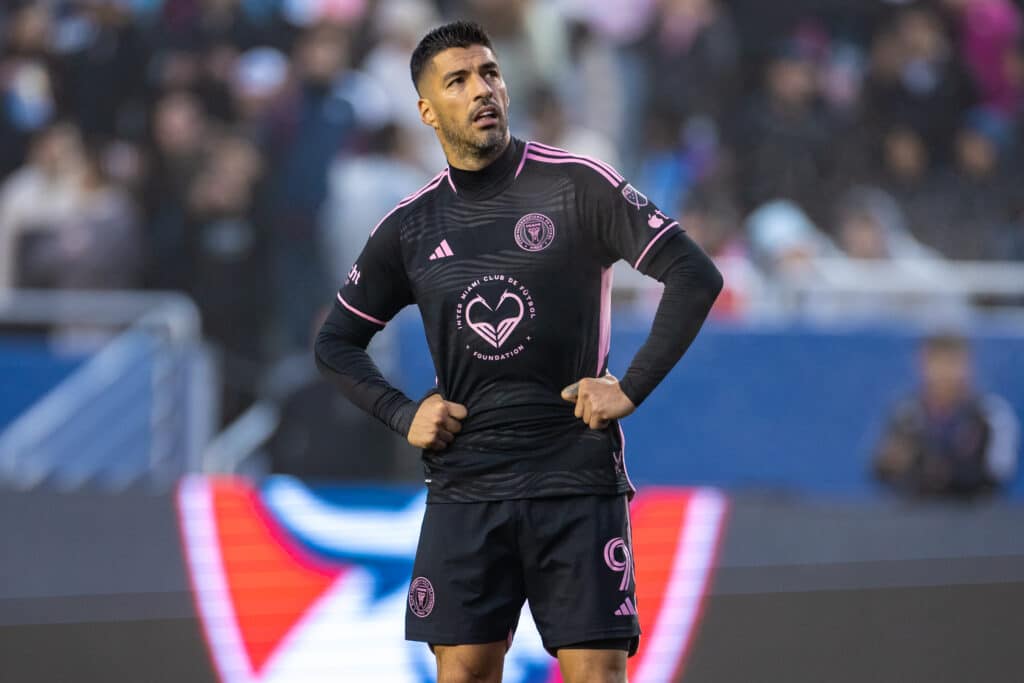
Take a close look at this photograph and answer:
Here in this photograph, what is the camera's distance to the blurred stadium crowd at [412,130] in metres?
8.30

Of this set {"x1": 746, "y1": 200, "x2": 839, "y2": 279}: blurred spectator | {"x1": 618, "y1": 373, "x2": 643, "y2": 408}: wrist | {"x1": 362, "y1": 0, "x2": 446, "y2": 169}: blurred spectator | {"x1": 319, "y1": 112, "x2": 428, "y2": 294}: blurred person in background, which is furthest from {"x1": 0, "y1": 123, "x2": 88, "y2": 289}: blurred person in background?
{"x1": 618, "y1": 373, "x2": 643, "y2": 408}: wrist

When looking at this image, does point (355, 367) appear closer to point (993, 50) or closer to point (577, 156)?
point (577, 156)

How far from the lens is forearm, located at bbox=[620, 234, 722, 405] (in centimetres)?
324

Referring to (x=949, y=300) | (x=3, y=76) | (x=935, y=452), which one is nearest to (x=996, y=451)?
(x=935, y=452)

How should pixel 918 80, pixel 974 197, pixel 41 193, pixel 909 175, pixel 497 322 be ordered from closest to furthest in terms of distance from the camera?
pixel 497 322 → pixel 41 193 → pixel 974 197 → pixel 909 175 → pixel 918 80

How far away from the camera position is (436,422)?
11.0 feet

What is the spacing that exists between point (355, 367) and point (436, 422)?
13.1 inches

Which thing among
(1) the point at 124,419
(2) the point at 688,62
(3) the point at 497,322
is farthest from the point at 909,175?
(3) the point at 497,322

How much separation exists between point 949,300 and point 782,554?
366cm

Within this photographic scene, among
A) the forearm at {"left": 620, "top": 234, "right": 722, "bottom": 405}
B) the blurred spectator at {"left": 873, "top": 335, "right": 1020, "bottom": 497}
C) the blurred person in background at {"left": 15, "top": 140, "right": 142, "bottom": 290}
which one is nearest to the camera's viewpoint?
the forearm at {"left": 620, "top": 234, "right": 722, "bottom": 405}

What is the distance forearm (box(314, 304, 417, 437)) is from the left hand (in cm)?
44

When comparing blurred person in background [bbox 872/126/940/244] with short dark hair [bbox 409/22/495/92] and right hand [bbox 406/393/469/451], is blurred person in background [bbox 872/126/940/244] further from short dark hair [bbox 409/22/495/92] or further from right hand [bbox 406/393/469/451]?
right hand [bbox 406/393/469/451]

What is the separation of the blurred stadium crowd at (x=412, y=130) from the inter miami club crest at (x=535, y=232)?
4698 mm

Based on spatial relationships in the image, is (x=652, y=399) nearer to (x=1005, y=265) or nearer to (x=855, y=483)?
(x=855, y=483)
